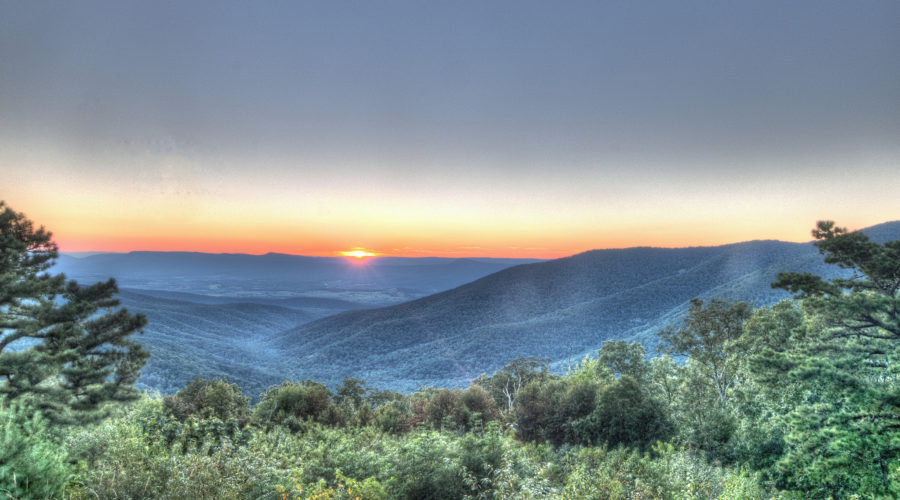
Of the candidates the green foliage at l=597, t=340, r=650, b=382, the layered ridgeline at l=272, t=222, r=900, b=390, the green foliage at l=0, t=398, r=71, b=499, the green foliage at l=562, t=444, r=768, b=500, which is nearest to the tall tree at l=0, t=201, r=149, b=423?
the green foliage at l=0, t=398, r=71, b=499

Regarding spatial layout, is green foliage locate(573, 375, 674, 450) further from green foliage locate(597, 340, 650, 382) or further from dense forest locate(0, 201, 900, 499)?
green foliage locate(597, 340, 650, 382)

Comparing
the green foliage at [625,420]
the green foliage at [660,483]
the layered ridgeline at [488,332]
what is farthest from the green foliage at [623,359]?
the layered ridgeline at [488,332]

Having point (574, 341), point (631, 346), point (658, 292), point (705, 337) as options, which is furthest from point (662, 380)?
point (658, 292)

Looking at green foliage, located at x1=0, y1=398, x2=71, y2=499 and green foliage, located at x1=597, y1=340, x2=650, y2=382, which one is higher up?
green foliage, located at x1=0, y1=398, x2=71, y2=499

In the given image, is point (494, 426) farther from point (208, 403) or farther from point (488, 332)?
point (488, 332)

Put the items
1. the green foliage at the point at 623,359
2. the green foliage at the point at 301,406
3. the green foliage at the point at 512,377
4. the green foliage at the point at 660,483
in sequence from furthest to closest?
the green foliage at the point at 512,377
the green foliage at the point at 623,359
the green foliage at the point at 301,406
the green foliage at the point at 660,483

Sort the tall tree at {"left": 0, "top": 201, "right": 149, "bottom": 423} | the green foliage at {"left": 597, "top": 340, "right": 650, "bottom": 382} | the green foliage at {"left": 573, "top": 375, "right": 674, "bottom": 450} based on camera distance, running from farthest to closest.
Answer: the green foliage at {"left": 597, "top": 340, "right": 650, "bottom": 382} → the green foliage at {"left": 573, "top": 375, "right": 674, "bottom": 450} → the tall tree at {"left": 0, "top": 201, "right": 149, "bottom": 423}

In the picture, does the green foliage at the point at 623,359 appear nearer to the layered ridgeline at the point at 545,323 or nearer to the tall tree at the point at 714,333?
the tall tree at the point at 714,333
